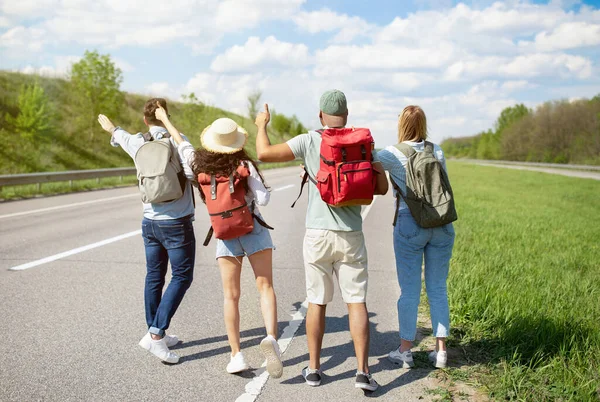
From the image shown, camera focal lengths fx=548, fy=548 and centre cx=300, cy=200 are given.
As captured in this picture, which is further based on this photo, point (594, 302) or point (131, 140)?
point (594, 302)

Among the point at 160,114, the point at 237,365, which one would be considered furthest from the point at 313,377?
the point at 160,114

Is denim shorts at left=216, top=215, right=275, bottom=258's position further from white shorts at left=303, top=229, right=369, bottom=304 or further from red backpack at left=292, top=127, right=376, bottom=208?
red backpack at left=292, top=127, right=376, bottom=208

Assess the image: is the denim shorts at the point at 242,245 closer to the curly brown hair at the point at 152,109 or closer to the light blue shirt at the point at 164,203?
the light blue shirt at the point at 164,203

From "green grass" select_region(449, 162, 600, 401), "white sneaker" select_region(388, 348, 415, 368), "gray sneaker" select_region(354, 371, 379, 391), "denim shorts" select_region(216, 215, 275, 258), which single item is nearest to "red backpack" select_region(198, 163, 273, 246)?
"denim shorts" select_region(216, 215, 275, 258)

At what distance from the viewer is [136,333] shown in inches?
189

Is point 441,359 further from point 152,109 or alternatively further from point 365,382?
point 152,109

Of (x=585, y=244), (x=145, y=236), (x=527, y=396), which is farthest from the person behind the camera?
(x=585, y=244)

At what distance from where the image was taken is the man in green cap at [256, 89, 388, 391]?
3699 millimetres

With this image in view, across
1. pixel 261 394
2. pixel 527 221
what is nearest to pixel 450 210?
pixel 261 394

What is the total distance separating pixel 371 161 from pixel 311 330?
1247 mm

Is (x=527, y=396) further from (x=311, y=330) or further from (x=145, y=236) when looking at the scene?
(x=145, y=236)

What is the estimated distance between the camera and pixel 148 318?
442 centimetres

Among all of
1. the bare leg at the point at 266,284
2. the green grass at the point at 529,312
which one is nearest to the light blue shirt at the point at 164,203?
the bare leg at the point at 266,284

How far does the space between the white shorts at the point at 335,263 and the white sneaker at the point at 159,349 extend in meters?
1.21
